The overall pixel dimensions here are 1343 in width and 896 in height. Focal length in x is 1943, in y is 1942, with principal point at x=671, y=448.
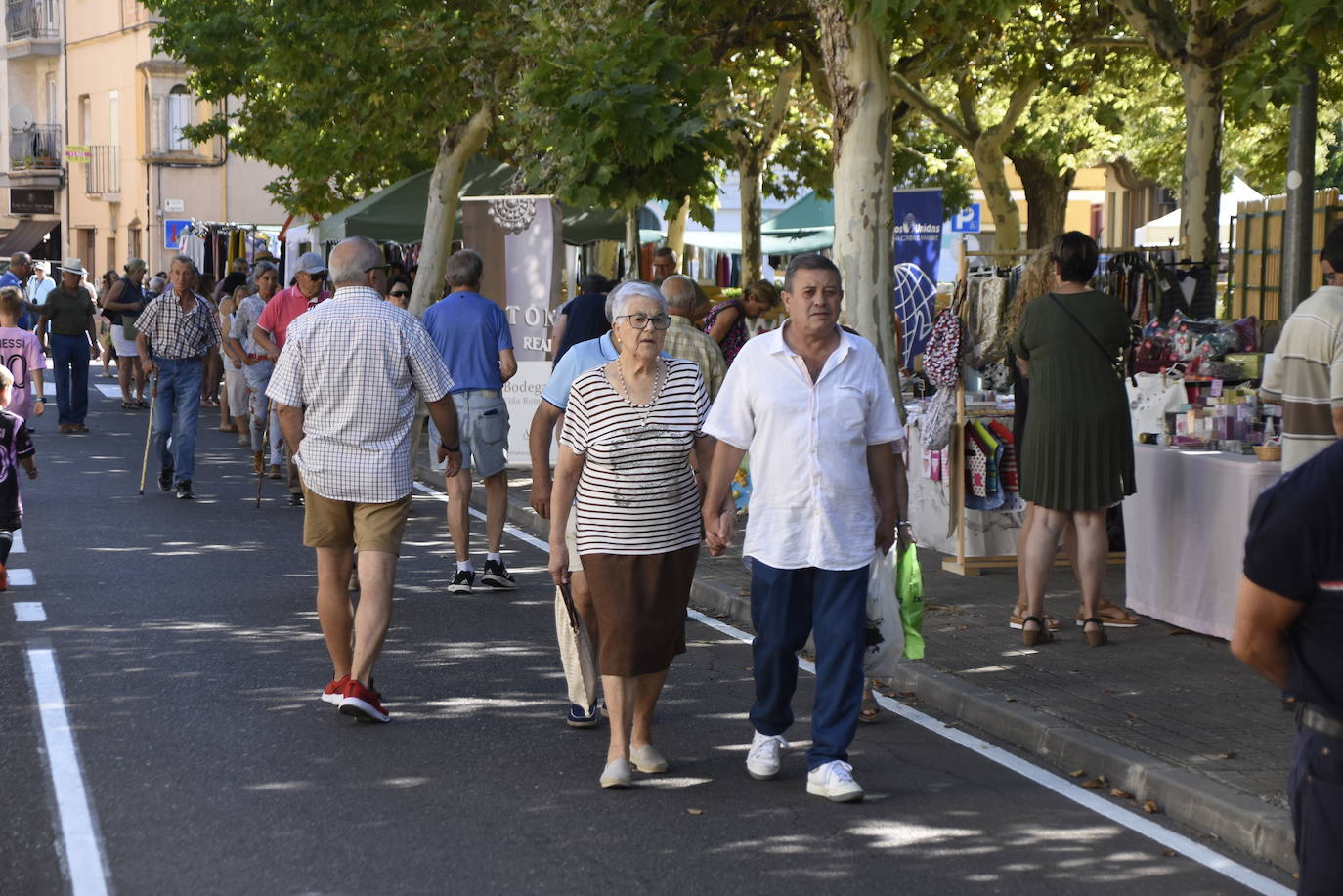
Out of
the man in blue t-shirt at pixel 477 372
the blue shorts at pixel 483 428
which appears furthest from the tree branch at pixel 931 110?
the blue shorts at pixel 483 428

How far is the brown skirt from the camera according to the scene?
653 cm

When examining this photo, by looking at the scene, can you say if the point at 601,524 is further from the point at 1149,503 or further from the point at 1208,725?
the point at 1149,503

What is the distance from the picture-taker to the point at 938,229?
16.3 m

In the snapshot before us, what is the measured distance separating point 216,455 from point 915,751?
539 inches

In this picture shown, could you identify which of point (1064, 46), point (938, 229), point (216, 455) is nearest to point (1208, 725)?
point (938, 229)

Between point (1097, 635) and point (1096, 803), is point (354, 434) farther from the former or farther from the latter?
point (1097, 635)

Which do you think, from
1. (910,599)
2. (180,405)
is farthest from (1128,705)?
(180,405)

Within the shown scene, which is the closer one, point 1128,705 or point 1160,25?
point 1128,705

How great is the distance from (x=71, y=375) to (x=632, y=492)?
1753cm

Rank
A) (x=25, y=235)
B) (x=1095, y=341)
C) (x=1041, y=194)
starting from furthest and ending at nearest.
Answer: (x=25, y=235), (x=1041, y=194), (x=1095, y=341)

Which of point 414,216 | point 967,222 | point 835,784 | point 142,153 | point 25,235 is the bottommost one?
point 835,784

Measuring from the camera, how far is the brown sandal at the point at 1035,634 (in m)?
8.95

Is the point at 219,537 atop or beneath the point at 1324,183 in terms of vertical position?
beneath

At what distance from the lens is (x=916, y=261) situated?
1636 centimetres
